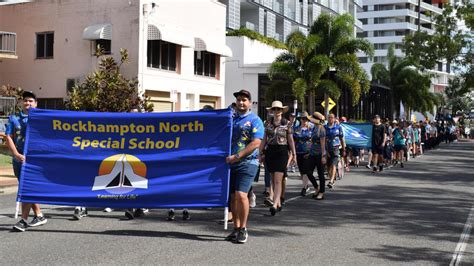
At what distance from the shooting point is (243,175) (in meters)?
7.50

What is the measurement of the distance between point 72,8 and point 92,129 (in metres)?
19.8

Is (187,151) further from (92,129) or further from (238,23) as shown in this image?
(238,23)

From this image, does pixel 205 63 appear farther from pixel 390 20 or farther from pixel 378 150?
pixel 390 20

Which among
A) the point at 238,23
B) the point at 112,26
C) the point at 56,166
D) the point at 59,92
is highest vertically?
the point at 238,23

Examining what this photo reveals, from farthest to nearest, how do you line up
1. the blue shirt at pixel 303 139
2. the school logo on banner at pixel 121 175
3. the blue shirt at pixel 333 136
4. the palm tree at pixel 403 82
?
the palm tree at pixel 403 82 < the blue shirt at pixel 333 136 < the blue shirt at pixel 303 139 < the school logo on banner at pixel 121 175

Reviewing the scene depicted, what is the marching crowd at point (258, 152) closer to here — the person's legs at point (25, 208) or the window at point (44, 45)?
the person's legs at point (25, 208)

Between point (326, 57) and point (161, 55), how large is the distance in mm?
10065

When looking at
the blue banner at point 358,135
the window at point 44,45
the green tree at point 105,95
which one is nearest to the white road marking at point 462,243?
the blue banner at point 358,135

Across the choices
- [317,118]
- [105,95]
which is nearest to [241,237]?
[317,118]

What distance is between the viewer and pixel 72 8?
2652 centimetres

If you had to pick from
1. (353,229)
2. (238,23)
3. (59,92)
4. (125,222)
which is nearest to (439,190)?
(353,229)

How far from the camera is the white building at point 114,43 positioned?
25.1 m

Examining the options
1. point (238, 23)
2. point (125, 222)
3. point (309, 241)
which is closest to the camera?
point (309, 241)

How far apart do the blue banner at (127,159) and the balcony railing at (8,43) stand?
64.8ft
